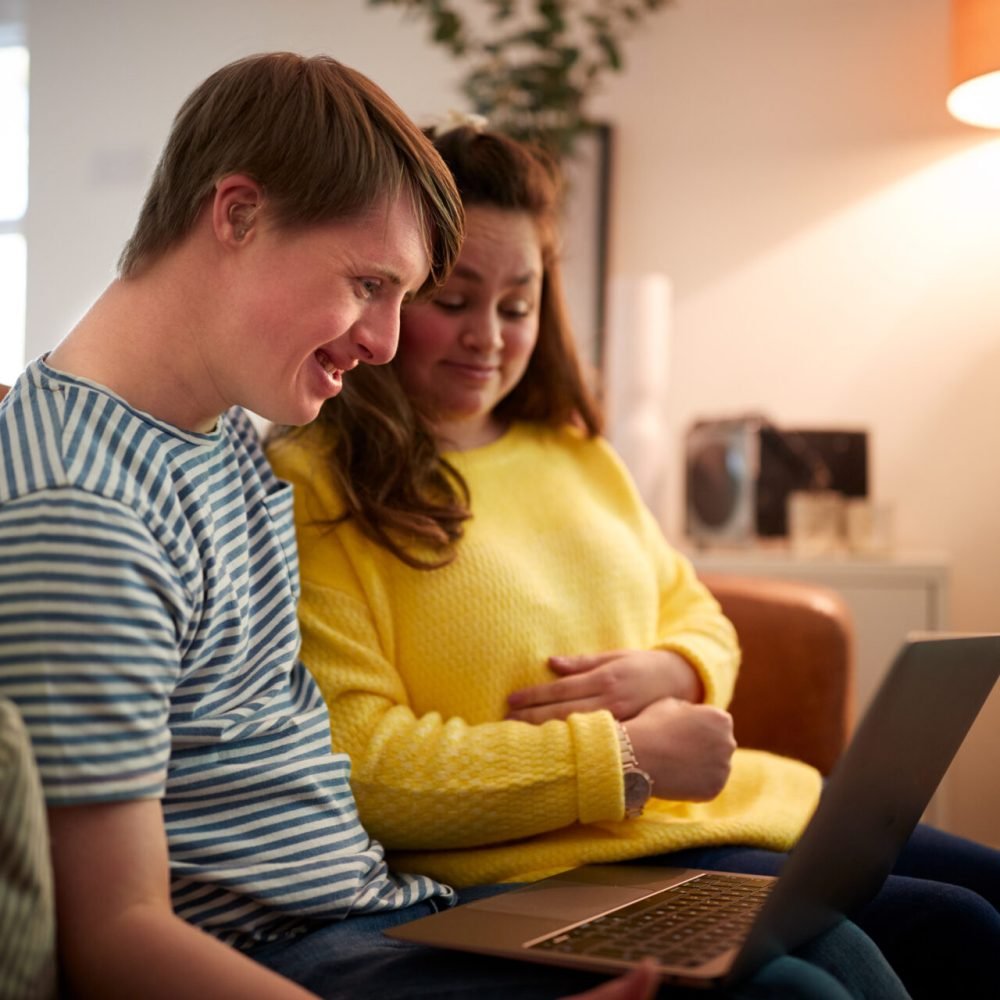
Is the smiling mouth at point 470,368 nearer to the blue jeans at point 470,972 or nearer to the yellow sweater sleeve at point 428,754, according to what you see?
the yellow sweater sleeve at point 428,754

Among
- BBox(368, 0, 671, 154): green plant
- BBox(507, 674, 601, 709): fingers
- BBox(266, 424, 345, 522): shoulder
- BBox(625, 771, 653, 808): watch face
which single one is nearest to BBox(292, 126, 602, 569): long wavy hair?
BBox(266, 424, 345, 522): shoulder

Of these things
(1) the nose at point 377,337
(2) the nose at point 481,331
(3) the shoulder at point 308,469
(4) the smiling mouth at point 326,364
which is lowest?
(3) the shoulder at point 308,469

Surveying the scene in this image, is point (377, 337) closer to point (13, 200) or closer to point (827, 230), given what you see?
point (827, 230)

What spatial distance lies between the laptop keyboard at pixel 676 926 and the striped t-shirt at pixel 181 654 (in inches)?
7.9

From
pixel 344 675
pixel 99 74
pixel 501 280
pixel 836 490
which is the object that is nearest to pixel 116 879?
pixel 344 675

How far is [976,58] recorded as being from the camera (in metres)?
1.96

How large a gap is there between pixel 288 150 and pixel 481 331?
421 mm

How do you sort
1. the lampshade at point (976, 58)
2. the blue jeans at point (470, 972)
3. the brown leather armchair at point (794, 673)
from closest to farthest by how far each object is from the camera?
1. the blue jeans at point (470, 972)
2. the brown leather armchair at point (794, 673)
3. the lampshade at point (976, 58)

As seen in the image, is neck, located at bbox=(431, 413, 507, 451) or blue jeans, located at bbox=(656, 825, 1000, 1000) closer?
blue jeans, located at bbox=(656, 825, 1000, 1000)

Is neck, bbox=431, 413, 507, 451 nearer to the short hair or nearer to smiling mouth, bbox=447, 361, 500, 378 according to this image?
smiling mouth, bbox=447, 361, 500, 378

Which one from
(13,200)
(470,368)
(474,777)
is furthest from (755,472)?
(13,200)

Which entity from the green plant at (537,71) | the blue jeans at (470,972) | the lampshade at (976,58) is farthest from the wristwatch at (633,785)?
the green plant at (537,71)

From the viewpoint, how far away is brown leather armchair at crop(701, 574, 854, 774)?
5.14 feet

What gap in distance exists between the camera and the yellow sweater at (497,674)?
3.34 feet
